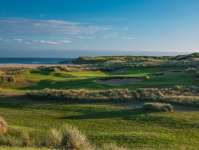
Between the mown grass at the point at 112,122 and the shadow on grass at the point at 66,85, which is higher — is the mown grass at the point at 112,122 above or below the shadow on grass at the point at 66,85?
below

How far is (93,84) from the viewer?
48250mm

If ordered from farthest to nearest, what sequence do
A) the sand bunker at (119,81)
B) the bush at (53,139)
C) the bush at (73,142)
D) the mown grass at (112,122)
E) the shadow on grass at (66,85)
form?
the sand bunker at (119,81), the shadow on grass at (66,85), the mown grass at (112,122), the bush at (53,139), the bush at (73,142)

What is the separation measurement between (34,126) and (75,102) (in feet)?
32.0

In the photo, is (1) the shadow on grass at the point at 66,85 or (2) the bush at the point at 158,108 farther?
(1) the shadow on grass at the point at 66,85

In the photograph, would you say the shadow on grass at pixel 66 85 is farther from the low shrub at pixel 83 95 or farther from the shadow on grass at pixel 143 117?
the shadow on grass at pixel 143 117

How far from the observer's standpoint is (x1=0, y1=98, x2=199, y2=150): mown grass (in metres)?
22.6

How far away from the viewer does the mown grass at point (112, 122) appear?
A: 22573 mm

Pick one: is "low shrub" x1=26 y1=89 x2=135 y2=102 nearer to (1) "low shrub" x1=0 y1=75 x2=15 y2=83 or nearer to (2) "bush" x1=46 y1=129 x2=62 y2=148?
(1) "low shrub" x1=0 y1=75 x2=15 y2=83

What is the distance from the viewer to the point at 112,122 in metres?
27.3

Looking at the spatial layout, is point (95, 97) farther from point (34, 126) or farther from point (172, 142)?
point (172, 142)

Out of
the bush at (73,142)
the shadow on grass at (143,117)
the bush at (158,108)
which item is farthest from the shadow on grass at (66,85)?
the bush at (73,142)

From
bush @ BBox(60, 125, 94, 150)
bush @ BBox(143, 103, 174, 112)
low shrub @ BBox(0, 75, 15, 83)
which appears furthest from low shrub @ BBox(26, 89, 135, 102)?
bush @ BBox(60, 125, 94, 150)

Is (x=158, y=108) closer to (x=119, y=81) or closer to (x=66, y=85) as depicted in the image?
(x=66, y=85)

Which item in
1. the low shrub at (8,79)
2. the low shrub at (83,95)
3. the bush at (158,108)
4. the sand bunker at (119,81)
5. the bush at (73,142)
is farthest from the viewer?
the sand bunker at (119,81)
